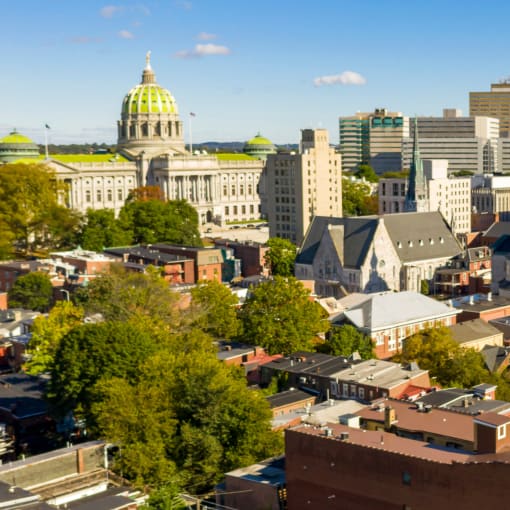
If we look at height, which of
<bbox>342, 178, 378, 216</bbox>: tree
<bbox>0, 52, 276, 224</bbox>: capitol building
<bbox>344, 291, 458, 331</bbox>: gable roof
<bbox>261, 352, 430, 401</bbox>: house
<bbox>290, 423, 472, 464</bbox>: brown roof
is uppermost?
<bbox>0, 52, 276, 224</bbox>: capitol building

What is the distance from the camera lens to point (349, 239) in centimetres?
10425

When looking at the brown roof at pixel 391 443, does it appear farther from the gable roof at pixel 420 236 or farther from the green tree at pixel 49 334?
the gable roof at pixel 420 236

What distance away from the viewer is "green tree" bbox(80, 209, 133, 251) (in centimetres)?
12950

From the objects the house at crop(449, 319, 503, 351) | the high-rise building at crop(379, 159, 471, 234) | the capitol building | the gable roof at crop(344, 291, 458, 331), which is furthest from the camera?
the capitol building

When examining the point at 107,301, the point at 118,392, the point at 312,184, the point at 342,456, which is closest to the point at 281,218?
Answer: the point at 312,184

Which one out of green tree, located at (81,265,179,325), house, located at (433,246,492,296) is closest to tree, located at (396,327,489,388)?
green tree, located at (81,265,179,325)

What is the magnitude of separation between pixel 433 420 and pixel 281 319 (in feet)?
93.9

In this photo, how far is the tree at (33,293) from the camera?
315 feet

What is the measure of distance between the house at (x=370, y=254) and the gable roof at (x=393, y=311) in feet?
61.0

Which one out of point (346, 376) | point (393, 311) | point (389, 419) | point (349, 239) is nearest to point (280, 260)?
point (349, 239)

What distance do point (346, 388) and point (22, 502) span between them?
24.6 metres

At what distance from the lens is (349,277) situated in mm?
101938

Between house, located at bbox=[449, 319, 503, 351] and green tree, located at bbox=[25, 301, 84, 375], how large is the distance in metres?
28.9

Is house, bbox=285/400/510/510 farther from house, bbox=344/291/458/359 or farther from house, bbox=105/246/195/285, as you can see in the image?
house, bbox=105/246/195/285
